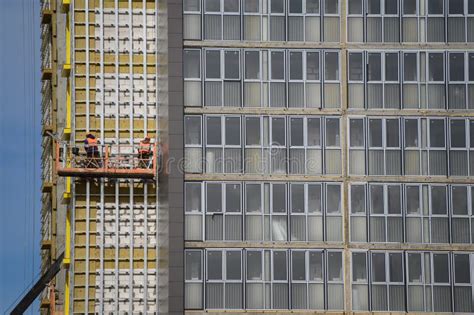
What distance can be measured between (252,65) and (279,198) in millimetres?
8530

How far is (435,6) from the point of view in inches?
4257

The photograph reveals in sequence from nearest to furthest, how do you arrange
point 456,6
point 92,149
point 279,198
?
point 279,198, point 456,6, point 92,149

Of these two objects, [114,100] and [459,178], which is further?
[114,100]

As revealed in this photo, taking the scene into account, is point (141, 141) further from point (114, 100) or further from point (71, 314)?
point (71, 314)

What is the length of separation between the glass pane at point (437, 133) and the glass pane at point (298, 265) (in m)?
10.8

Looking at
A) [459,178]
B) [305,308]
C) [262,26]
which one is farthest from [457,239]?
[262,26]

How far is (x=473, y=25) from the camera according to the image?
108 metres

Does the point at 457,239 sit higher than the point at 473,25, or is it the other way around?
the point at 473,25

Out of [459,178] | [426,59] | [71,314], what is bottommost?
[71,314]

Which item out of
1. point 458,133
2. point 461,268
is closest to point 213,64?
point 458,133

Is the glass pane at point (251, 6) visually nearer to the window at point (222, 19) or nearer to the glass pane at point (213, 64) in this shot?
the window at point (222, 19)

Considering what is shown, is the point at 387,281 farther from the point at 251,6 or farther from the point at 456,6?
the point at 251,6

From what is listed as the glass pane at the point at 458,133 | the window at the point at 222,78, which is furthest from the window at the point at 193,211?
the glass pane at the point at 458,133

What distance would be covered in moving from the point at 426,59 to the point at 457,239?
450 inches
